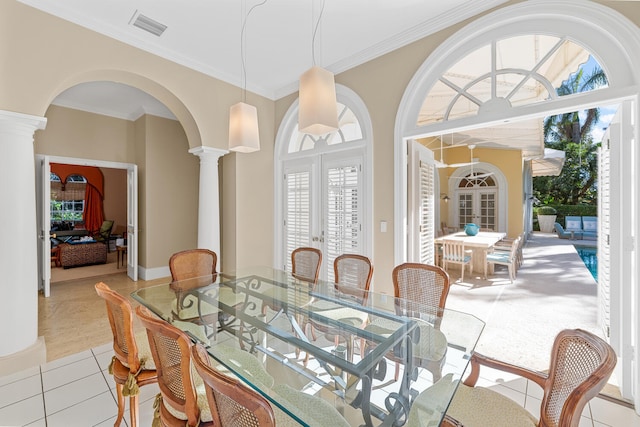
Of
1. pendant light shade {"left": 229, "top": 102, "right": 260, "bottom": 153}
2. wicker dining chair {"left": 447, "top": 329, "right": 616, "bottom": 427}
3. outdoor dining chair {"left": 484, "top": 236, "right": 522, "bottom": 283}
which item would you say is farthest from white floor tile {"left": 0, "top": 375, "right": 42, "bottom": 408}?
outdoor dining chair {"left": 484, "top": 236, "right": 522, "bottom": 283}

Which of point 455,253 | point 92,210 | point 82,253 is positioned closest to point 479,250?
point 455,253

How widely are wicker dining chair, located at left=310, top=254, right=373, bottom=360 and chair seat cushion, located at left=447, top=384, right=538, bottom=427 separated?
0.50m

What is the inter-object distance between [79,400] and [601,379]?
3.00m

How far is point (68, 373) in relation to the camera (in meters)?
2.39

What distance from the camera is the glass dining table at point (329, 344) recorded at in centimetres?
122

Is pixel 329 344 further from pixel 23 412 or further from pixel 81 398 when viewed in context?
pixel 23 412

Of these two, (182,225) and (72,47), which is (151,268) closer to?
(182,225)

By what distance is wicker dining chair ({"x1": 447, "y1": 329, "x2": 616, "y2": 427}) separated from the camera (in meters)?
0.89

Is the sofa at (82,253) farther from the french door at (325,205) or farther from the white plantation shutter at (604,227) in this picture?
the white plantation shutter at (604,227)

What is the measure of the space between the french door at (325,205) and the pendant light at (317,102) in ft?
5.62

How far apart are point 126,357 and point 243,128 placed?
1807 mm

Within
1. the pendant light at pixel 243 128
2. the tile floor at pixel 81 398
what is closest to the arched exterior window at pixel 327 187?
the pendant light at pixel 243 128

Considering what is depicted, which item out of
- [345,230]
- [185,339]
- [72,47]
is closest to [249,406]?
[185,339]

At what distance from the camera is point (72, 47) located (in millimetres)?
2732
